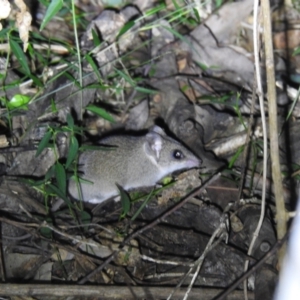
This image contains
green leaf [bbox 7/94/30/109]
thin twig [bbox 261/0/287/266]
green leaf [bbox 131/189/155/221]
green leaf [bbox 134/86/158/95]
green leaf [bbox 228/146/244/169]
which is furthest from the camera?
green leaf [bbox 134/86/158/95]

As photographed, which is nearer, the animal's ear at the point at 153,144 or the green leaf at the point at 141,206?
the green leaf at the point at 141,206

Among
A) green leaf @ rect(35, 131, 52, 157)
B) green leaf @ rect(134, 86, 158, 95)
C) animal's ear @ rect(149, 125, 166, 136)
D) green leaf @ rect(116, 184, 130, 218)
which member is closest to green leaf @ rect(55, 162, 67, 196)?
green leaf @ rect(35, 131, 52, 157)

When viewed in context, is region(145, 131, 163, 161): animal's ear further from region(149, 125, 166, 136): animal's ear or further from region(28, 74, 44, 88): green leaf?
region(28, 74, 44, 88): green leaf

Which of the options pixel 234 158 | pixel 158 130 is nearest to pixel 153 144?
pixel 158 130

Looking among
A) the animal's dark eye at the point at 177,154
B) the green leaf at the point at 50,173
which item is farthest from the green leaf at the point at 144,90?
the green leaf at the point at 50,173

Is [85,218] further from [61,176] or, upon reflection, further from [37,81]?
[37,81]

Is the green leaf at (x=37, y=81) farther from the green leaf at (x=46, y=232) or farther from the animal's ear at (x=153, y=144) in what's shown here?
the green leaf at (x=46, y=232)

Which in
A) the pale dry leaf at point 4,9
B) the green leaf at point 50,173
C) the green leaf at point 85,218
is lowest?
the green leaf at point 85,218

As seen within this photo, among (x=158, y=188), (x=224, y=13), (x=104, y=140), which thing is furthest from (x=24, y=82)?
(x=224, y=13)

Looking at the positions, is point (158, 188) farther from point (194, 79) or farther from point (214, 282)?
point (194, 79)
